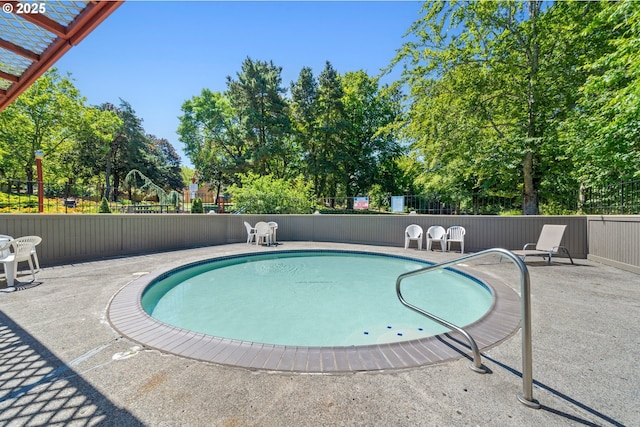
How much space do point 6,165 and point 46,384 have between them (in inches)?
1073

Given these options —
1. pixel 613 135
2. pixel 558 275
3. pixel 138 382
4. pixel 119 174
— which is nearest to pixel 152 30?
pixel 138 382

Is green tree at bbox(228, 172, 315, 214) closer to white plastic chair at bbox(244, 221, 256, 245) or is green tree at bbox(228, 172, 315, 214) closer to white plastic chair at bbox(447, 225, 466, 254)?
white plastic chair at bbox(244, 221, 256, 245)

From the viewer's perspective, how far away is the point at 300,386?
1.91 meters

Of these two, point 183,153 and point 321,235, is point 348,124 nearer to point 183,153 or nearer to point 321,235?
point 321,235

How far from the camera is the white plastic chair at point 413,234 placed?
27.7ft

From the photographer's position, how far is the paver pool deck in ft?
5.27

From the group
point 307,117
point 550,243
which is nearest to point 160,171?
point 307,117

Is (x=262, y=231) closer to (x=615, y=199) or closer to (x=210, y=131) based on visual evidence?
(x=615, y=199)

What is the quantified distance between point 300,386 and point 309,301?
115 inches

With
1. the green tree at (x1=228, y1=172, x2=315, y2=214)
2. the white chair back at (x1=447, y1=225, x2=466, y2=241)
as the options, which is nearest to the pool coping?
the white chair back at (x1=447, y1=225, x2=466, y2=241)

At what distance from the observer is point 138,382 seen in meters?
1.94

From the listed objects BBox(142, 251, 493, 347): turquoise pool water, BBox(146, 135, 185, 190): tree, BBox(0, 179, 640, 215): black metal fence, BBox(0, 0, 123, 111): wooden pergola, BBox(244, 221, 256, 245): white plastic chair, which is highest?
BBox(146, 135, 185, 190): tree

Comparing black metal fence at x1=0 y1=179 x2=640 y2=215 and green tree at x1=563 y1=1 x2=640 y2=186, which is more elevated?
green tree at x1=563 y1=1 x2=640 y2=186

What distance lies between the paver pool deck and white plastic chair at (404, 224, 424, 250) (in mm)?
5391
